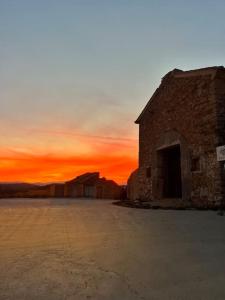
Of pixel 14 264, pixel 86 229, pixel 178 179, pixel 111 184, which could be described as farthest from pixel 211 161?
pixel 111 184

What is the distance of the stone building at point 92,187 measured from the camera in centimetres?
2142

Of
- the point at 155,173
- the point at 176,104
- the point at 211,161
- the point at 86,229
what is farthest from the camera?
the point at 155,173

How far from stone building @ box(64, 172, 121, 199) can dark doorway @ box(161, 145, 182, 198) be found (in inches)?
284

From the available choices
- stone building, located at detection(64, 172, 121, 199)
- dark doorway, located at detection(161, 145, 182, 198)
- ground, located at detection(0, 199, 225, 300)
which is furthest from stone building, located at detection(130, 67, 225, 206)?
stone building, located at detection(64, 172, 121, 199)

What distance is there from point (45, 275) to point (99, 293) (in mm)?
686

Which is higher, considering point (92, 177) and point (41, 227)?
point (92, 177)

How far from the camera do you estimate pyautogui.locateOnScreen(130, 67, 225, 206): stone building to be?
1037 cm

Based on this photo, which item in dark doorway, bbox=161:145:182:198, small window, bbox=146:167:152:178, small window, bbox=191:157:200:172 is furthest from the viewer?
small window, bbox=146:167:152:178

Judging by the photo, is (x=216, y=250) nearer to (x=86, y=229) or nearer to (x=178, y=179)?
(x=86, y=229)

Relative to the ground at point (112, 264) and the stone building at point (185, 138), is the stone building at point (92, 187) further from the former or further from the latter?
the ground at point (112, 264)

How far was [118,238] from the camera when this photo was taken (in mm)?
4684

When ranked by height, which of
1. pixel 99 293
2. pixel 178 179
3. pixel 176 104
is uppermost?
pixel 176 104

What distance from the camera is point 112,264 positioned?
330 centimetres

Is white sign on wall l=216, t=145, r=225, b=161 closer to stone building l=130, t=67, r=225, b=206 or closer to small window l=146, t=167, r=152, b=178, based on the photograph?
stone building l=130, t=67, r=225, b=206
